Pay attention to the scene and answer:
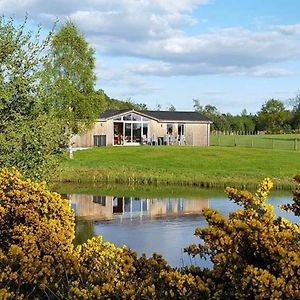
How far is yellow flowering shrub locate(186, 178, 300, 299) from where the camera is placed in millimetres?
4582

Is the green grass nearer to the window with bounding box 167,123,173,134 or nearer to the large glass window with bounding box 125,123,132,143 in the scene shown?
the window with bounding box 167,123,173,134

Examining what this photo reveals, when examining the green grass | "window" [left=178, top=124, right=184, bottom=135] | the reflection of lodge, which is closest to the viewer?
the reflection of lodge

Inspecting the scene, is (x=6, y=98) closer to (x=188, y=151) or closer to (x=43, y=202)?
(x=43, y=202)

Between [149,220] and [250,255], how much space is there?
18.4 metres

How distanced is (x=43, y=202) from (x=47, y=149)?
4986mm

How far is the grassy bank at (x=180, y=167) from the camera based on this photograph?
36.3 meters

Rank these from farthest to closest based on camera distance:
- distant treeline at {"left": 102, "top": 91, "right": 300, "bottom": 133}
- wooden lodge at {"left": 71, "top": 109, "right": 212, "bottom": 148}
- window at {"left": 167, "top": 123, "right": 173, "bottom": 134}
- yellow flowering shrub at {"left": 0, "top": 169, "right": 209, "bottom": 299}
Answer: distant treeline at {"left": 102, "top": 91, "right": 300, "bottom": 133} < window at {"left": 167, "top": 123, "right": 173, "bottom": 134} < wooden lodge at {"left": 71, "top": 109, "right": 212, "bottom": 148} < yellow flowering shrub at {"left": 0, "top": 169, "right": 209, "bottom": 299}

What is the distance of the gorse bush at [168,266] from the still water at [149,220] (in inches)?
273

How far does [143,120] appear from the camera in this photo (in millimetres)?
60438

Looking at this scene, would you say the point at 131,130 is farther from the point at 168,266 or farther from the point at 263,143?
the point at 168,266

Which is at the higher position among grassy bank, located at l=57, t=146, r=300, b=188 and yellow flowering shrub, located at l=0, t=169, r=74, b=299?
yellow flowering shrub, located at l=0, t=169, r=74, b=299

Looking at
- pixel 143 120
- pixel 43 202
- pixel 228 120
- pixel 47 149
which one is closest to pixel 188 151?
pixel 143 120

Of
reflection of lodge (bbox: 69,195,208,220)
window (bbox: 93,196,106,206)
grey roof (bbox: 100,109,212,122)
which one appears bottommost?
reflection of lodge (bbox: 69,195,208,220)

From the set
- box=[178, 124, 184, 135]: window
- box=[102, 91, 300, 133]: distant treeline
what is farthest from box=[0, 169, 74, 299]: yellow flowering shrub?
box=[102, 91, 300, 133]: distant treeline
